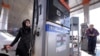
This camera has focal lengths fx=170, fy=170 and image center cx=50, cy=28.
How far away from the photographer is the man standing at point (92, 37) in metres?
7.92

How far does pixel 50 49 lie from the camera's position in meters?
2.01

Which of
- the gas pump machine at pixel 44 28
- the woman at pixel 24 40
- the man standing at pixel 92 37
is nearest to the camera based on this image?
the gas pump machine at pixel 44 28

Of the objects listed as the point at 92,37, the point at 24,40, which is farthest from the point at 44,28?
the point at 92,37

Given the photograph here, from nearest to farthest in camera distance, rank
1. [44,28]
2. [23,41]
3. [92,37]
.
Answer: [44,28]
[23,41]
[92,37]

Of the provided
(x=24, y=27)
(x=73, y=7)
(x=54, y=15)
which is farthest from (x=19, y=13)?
(x=54, y=15)

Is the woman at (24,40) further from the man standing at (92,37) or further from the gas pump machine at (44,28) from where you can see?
the man standing at (92,37)

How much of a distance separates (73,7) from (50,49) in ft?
48.6

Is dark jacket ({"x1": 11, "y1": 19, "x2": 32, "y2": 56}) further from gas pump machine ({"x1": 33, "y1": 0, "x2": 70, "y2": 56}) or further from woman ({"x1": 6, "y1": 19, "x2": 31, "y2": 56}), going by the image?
gas pump machine ({"x1": 33, "y1": 0, "x2": 70, "y2": 56})

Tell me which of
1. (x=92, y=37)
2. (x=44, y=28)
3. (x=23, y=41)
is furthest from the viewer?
(x=92, y=37)

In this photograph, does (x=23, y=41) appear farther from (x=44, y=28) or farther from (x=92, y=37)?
(x=92, y=37)

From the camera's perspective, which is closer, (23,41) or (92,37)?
(23,41)

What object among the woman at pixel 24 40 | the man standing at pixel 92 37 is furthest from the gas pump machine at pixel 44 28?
the man standing at pixel 92 37

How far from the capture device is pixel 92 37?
8.09 m

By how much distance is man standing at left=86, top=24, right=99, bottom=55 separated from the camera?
792cm
